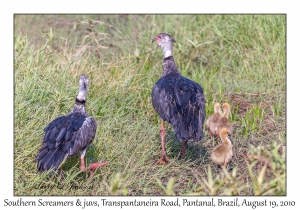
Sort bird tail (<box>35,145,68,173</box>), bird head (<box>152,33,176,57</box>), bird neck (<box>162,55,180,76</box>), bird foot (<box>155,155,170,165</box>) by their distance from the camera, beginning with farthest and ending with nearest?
bird head (<box>152,33,176,57</box>) < bird neck (<box>162,55,180,76</box>) < bird foot (<box>155,155,170,165</box>) < bird tail (<box>35,145,68,173</box>)

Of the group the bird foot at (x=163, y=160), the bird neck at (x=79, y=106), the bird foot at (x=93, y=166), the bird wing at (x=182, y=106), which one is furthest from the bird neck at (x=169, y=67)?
the bird foot at (x=93, y=166)

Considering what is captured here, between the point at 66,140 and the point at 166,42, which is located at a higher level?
the point at 166,42

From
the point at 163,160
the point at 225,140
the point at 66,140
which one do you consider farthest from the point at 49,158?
the point at 225,140

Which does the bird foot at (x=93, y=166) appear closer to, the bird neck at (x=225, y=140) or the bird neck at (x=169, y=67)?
the bird neck at (x=225, y=140)

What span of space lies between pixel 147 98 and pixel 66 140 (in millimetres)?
1919

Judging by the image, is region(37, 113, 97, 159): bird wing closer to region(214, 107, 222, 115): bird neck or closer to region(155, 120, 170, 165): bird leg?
region(155, 120, 170, 165): bird leg

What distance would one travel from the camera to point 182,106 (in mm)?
6156

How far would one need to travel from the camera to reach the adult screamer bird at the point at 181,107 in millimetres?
6020

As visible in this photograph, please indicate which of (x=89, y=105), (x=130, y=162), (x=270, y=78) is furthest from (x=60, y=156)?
(x=270, y=78)

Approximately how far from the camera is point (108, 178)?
5734mm

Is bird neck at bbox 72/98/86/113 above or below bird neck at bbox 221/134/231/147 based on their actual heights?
above

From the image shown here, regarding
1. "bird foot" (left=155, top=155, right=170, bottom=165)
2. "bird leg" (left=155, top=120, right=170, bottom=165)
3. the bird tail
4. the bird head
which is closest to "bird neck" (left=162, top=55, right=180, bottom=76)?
the bird head

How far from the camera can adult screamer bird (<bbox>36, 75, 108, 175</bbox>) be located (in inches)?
212

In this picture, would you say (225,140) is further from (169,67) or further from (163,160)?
(169,67)
